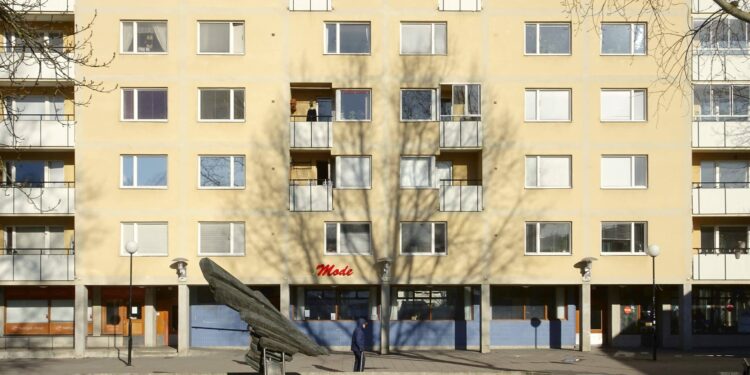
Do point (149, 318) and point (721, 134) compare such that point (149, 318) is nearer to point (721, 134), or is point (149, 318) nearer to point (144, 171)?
point (144, 171)

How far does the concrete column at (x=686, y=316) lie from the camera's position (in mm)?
35156

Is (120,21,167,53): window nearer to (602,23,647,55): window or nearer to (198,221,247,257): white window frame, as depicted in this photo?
(198,221,247,257): white window frame

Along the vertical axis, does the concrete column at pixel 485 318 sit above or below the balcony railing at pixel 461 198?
below

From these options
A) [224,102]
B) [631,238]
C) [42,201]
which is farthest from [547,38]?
[42,201]

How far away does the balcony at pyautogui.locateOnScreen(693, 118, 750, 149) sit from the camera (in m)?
35.2

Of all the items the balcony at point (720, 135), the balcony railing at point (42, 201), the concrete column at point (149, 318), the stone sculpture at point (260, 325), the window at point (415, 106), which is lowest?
the concrete column at point (149, 318)

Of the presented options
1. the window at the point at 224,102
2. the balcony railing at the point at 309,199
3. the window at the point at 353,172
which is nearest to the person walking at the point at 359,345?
the balcony railing at the point at 309,199

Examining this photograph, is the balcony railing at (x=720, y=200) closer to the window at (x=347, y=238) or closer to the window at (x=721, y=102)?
the window at (x=721, y=102)

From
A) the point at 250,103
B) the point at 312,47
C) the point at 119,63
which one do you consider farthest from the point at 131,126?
the point at 312,47

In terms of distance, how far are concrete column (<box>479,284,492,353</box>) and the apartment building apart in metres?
0.09

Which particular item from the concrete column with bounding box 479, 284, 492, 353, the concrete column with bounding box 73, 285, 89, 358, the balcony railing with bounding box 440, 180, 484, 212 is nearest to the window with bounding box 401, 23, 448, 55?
the balcony railing with bounding box 440, 180, 484, 212

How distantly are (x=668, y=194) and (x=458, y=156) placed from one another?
8.39 m

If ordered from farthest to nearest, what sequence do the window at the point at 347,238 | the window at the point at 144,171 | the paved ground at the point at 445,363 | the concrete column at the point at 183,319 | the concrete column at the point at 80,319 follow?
the window at the point at 347,238, the window at the point at 144,171, the concrete column at the point at 183,319, the concrete column at the point at 80,319, the paved ground at the point at 445,363

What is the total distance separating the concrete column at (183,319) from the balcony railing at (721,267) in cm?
1989
